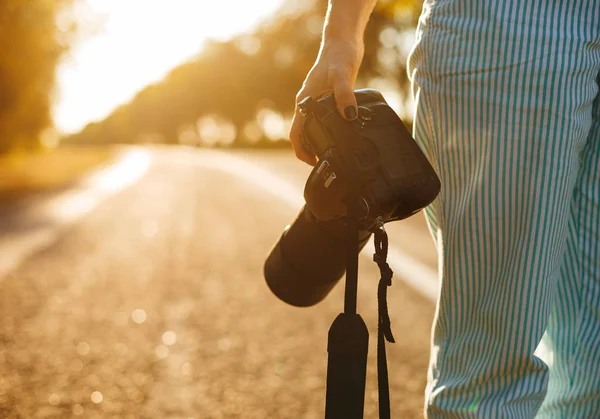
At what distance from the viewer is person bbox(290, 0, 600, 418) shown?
4.20ft

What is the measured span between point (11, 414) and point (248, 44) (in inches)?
2250

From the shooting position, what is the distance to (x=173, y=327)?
3314mm

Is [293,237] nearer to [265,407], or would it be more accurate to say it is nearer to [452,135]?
[452,135]

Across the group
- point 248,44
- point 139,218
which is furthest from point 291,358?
point 248,44

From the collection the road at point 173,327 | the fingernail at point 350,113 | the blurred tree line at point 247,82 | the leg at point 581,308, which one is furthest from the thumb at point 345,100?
the blurred tree line at point 247,82

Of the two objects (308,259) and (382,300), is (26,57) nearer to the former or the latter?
(308,259)

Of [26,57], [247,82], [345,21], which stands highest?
[345,21]

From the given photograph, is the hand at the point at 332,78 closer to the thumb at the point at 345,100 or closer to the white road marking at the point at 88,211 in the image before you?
the thumb at the point at 345,100

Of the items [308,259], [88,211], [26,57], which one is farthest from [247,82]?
[308,259]

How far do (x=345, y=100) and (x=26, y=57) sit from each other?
15.2 meters

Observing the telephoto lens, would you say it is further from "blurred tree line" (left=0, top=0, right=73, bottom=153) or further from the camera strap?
"blurred tree line" (left=0, top=0, right=73, bottom=153)

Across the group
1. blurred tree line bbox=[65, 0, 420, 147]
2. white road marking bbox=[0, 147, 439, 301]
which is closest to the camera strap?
white road marking bbox=[0, 147, 439, 301]

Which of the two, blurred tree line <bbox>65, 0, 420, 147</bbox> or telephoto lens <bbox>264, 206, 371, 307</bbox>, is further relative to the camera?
blurred tree line <bbox>65, 0, 420, 147</bbox>

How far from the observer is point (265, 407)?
2357 millimetres
